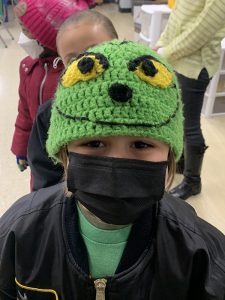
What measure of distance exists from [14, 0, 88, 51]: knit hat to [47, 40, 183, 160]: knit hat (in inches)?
24.4

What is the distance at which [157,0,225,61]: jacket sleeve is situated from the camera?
4.47ft

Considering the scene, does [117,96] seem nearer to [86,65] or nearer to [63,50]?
[86,65]

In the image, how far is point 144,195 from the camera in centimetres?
68

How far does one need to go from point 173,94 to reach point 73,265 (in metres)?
0.39

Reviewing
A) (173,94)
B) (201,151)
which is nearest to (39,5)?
(173,94)

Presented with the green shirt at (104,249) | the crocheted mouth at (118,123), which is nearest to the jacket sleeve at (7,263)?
the green shirt at (104,249)

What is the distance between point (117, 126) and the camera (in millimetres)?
633

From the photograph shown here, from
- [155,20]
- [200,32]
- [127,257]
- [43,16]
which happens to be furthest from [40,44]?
[155,20]

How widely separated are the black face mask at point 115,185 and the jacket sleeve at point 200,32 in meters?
0.90

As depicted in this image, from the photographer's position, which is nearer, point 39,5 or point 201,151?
point 39,5

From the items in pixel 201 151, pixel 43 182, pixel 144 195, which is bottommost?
pixel 201 151

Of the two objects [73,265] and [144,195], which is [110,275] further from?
[144,195]

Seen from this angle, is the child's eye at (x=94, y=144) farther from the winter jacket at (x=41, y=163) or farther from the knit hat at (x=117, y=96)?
the winter jacket at (x=41, y=163)

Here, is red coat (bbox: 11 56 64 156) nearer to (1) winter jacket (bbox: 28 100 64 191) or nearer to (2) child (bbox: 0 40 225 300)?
(1) winter jacket (bbox: 28 100 64 191)
